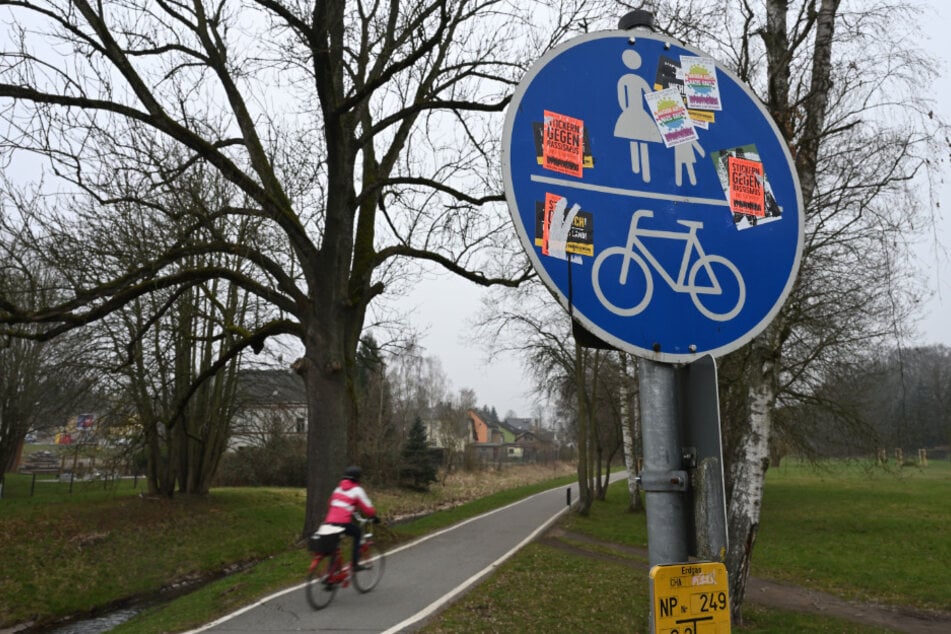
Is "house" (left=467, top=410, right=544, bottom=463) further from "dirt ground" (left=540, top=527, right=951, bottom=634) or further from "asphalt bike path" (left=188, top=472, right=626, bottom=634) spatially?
"dirt ground" (left=540, top=527, right=951, bottom=634)

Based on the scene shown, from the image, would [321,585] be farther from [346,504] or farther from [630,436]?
[630,436]

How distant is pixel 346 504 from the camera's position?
33.9ft

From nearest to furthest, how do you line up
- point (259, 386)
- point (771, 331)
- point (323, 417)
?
point (771, 331) < point (323, 417) < point (259, 386)

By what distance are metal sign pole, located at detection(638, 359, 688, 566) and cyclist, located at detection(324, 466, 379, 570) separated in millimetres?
8995

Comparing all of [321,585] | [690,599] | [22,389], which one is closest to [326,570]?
[321,585]

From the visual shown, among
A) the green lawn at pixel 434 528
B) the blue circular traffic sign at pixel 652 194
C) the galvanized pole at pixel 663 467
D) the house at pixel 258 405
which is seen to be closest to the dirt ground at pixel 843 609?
the green lawn at pixel 434 528

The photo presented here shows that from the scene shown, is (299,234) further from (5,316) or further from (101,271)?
(5,316)

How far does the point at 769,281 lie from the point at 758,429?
8.60 m

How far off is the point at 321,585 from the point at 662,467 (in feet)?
30.1

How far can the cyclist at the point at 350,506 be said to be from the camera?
1028cm

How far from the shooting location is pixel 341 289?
1531cm

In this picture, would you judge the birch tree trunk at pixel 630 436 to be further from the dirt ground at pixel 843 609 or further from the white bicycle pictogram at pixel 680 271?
the white bicycle pictogram at pixel 680 271

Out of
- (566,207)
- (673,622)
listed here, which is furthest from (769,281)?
(673,622)

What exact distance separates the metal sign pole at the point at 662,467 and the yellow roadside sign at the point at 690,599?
5cm
